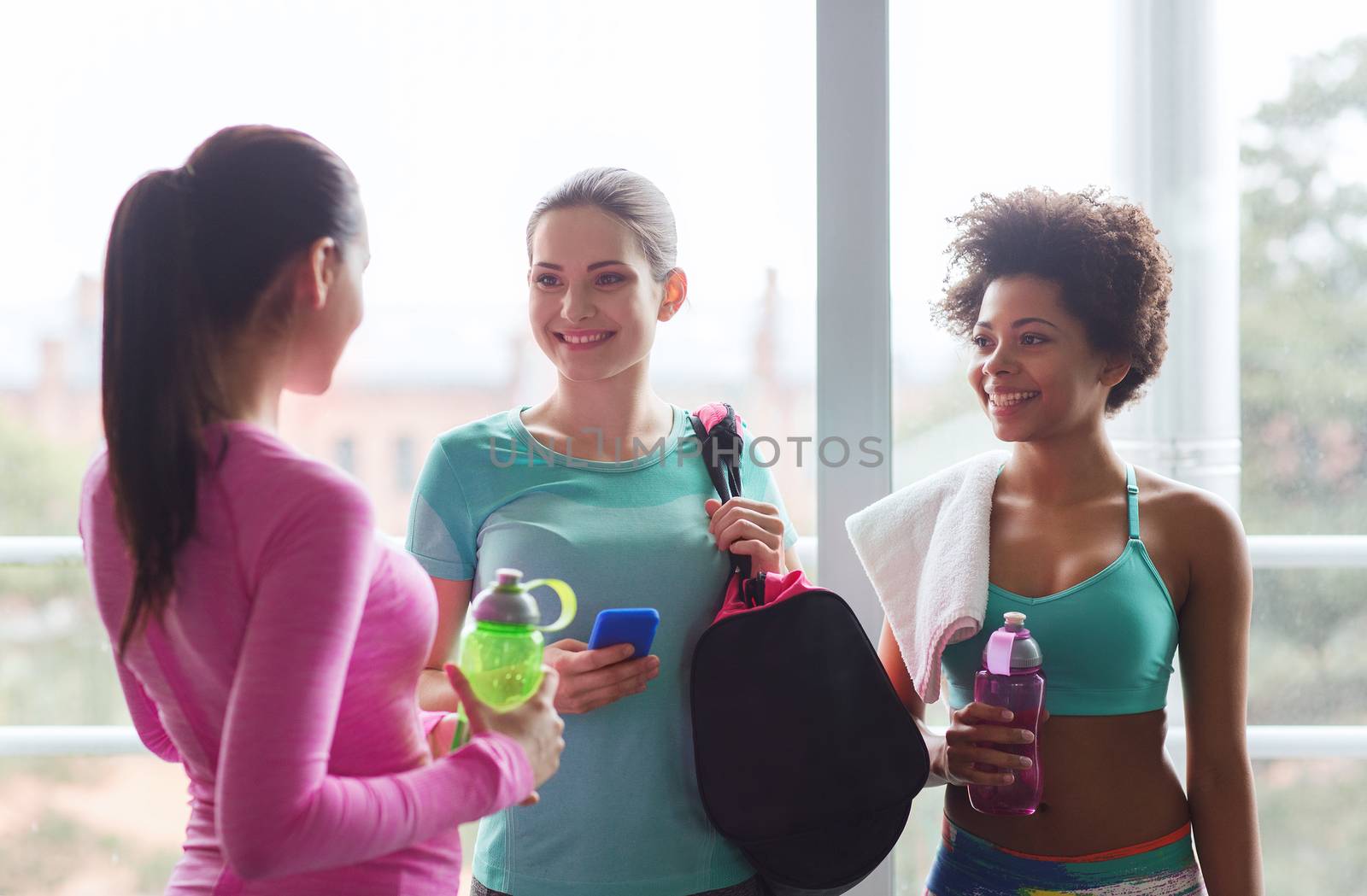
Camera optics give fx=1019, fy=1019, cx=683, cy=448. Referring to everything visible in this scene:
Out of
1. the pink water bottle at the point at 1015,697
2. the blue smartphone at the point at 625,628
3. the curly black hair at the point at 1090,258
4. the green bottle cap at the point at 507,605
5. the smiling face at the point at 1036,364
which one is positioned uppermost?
the curly black hair at the point at 1090,258

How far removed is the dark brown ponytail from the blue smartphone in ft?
1.64

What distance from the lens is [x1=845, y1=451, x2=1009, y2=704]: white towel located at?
147 centimetres

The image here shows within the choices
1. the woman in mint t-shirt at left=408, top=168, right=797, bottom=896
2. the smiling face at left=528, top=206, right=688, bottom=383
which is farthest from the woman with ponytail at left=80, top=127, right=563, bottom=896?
the smiling face at left=528, top=206, right=688, bottom=383

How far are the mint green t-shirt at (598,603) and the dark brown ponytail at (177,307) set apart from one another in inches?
21.5

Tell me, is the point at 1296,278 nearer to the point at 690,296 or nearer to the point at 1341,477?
the point at 1341,477

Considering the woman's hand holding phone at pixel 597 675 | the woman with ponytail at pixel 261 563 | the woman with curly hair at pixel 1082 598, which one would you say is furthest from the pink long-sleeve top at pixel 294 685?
the woman with curly hair at pixel 1082 598

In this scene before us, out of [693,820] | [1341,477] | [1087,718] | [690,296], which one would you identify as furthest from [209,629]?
[1341,477]

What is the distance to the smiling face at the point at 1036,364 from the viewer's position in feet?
4.81

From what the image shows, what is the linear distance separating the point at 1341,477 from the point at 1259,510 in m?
0.17

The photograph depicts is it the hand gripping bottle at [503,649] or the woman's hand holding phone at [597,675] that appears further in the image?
the woman's hand holding phone at [597,675]

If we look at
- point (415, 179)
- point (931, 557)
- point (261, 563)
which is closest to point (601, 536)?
point (931, 557)

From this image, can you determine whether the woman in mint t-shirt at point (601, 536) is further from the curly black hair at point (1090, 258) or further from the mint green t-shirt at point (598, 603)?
the curly black hair at point (1090, 258)

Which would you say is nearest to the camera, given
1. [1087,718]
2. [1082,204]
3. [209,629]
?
[209,629]

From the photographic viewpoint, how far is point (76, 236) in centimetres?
203
